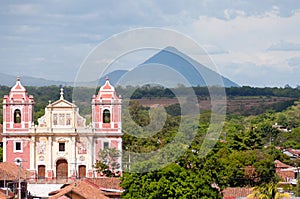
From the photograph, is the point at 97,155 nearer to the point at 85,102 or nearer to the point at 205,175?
the point at 85,102

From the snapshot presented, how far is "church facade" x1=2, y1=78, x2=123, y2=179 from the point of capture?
5178 centimetres

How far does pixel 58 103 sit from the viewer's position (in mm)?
51812

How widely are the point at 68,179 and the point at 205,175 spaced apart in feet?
50.2

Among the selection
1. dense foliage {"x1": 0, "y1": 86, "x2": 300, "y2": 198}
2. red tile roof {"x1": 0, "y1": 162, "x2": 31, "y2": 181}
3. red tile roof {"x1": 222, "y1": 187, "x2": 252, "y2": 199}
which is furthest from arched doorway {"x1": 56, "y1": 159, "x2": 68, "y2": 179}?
red tile roof {"x1": 222, "y1": 187, "x2": 252, "y2": 199}

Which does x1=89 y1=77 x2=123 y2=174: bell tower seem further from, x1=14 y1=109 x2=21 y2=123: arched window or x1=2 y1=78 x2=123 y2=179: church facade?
x1=14 y1=109 x2=21 y2=123: arched window

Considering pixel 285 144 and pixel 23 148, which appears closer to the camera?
pixel 23 148

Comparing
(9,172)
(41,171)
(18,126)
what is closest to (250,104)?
(41,171)

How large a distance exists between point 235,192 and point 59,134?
12.9 metres

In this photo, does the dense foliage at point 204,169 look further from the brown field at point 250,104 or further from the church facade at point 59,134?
the brown field at point 250,104

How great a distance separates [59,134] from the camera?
5225 centimetres

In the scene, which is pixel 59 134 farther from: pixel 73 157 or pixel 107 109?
pixel 107 109

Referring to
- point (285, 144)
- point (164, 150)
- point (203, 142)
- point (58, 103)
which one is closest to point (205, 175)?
point (164, 150)

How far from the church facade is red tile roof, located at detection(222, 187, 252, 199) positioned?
383 inches

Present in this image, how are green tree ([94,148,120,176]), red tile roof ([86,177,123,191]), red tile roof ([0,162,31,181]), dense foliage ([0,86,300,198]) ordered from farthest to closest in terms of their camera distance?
green tree ([94,148,120,176])
red tile roof ([86,177,123,191])
red tile roof ([0,162,31,181])
dense foliage ([0,86,300,198])
